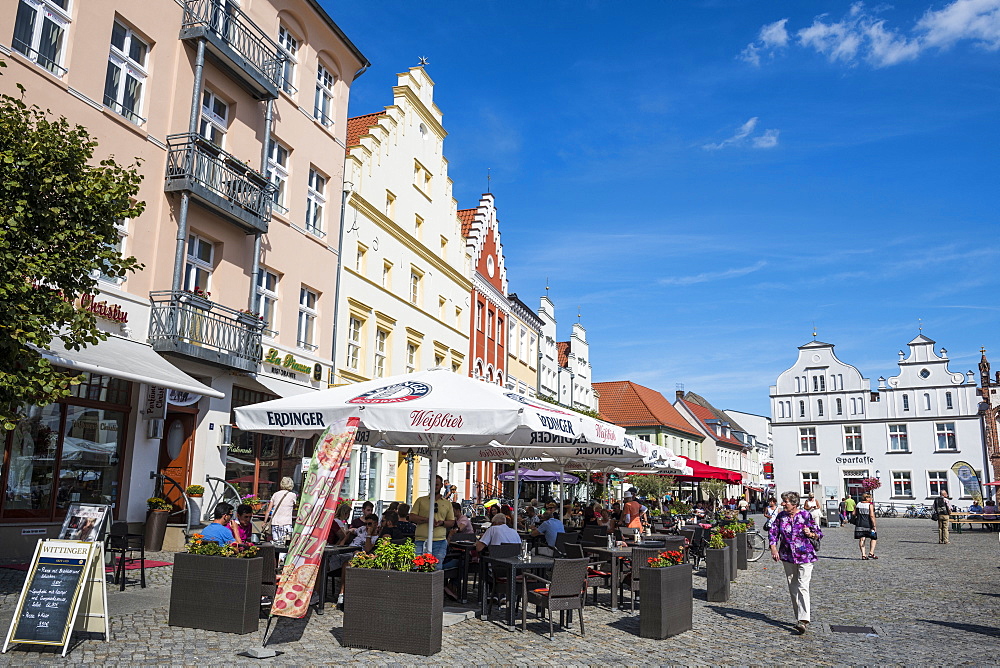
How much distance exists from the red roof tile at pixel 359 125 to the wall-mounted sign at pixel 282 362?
867 cm

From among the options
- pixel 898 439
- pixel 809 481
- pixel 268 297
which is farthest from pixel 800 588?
pixel 809 481

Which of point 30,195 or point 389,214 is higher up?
point 389,214

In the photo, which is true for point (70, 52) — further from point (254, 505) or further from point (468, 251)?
point (468, 251)

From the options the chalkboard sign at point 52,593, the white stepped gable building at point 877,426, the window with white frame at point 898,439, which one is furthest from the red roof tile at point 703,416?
the chalkboard sign at point 52,593

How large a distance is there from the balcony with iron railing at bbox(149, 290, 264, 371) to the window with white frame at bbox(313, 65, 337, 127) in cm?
736

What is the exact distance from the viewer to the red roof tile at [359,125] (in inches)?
1002

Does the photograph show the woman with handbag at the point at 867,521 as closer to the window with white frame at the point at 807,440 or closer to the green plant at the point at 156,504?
the green plant at the point at 156,504

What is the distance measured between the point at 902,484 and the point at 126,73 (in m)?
58.1

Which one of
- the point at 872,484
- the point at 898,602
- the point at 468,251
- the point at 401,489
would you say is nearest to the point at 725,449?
the point at 872,484

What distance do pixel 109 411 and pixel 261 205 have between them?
19.4 ft

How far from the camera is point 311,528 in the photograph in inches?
288

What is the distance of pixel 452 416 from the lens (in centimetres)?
866

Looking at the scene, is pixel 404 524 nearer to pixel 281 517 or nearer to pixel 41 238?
pixel 281 517

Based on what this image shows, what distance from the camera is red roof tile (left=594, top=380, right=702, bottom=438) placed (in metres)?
68.8
